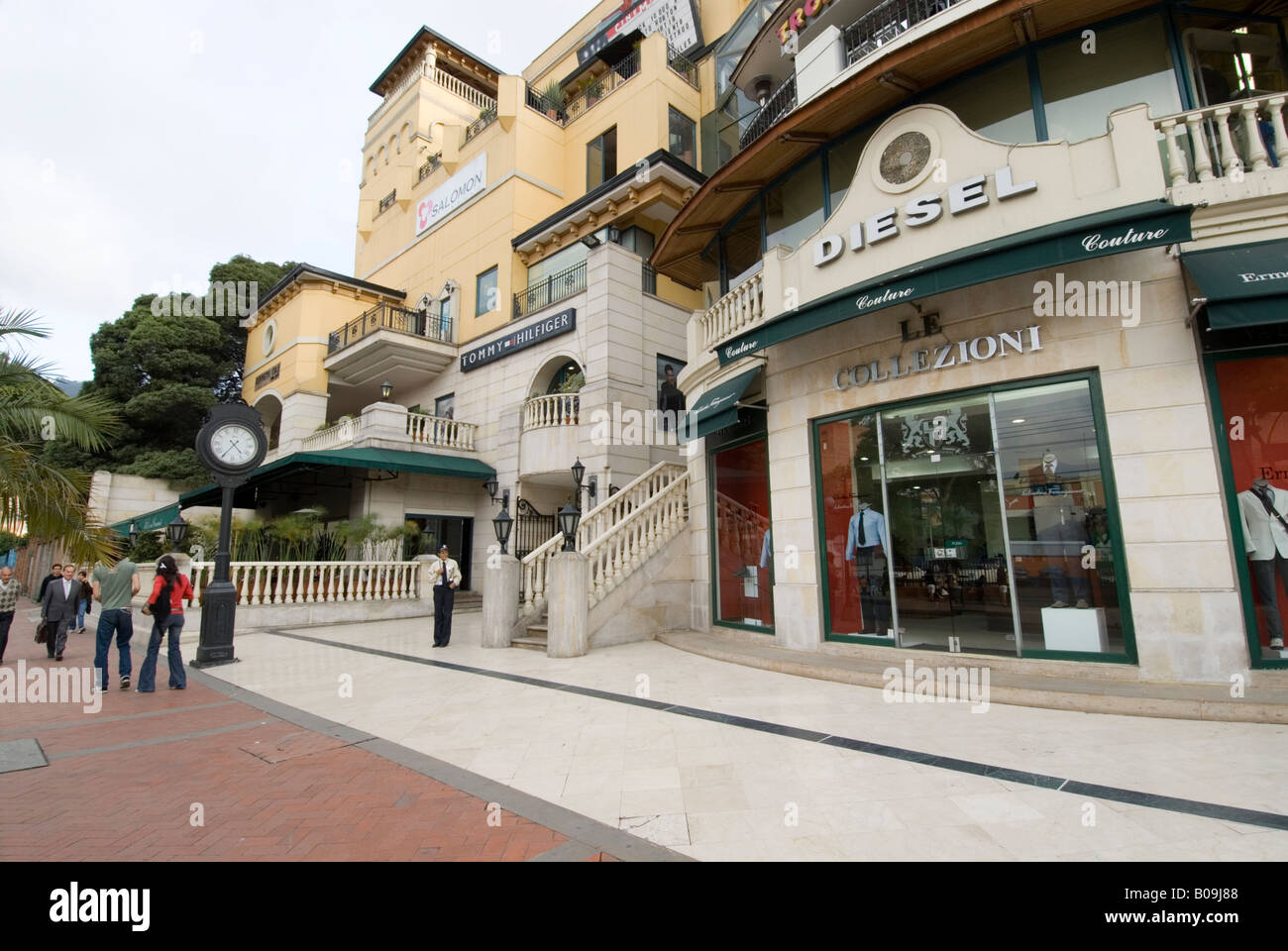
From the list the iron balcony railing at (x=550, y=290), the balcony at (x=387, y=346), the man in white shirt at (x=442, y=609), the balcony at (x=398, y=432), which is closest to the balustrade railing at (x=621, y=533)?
the man in white shirt at (x=442, y=609)

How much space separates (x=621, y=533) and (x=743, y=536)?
2198 millimetres

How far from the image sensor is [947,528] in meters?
7.71

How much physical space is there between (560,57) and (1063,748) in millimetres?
29914

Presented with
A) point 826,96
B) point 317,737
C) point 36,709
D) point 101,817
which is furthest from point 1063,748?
point 36,709

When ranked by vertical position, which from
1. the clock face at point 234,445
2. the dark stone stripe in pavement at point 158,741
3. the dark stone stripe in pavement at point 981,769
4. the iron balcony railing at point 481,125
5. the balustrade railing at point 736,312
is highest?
the iron balcony railing at point 481,125

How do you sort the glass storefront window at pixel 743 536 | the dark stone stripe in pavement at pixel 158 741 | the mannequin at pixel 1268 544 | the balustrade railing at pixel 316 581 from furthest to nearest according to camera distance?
the balustrade railing at pixel 316 581 < the glass storefront window at pixel 743 536 < the mannequin at pixel 1268 544 < the dark stone stripe in pavement at pixel 158 741

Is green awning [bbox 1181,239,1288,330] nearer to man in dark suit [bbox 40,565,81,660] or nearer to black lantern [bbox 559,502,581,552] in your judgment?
black lantern [bbox 559,502,581,552]

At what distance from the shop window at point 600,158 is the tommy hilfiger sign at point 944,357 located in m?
15.5

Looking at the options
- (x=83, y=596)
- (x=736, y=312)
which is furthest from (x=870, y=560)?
(x=83, y=596)

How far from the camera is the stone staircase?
407 inches

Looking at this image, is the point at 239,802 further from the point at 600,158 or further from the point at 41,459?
the point at 600,158

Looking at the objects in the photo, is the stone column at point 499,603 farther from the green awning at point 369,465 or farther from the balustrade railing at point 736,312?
the green awning at point 369,465

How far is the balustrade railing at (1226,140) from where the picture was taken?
5949 mm
